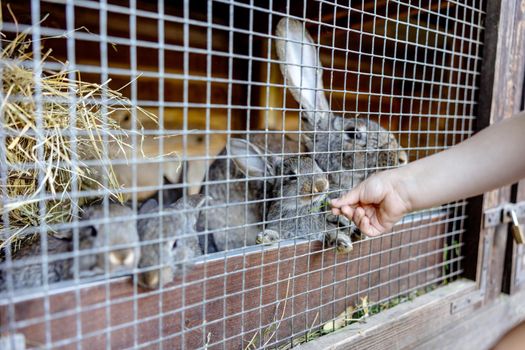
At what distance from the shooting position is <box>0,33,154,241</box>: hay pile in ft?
3.49

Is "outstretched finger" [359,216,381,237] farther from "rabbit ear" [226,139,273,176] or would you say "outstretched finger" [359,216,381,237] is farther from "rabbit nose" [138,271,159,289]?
"rabbit nose" [138,271,159,289]

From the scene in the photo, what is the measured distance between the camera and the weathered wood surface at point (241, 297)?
0.98m

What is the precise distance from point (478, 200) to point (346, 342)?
1.03 meters

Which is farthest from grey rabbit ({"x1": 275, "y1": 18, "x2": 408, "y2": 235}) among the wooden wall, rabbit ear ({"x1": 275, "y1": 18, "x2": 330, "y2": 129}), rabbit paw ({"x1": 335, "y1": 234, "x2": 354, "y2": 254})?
rabbit paw ({"x1": 335, "y1": 234, "x2": 354, "y2": 254})

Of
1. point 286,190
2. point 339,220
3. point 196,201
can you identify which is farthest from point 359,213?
point 286,190

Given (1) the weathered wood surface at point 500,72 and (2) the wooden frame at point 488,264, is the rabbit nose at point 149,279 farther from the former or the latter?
(1) the weathered wood surface at point 500,72

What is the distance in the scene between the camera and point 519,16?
79.0 inches

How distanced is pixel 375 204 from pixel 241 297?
516mm

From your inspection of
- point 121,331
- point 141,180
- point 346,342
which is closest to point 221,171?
point 141,180

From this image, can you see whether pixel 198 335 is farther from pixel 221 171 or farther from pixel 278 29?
pixel 221 171

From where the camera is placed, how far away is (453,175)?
4.05ft

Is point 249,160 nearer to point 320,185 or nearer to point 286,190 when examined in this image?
point 286,190

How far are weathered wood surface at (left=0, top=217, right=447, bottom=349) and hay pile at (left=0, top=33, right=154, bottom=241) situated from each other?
0.89ft

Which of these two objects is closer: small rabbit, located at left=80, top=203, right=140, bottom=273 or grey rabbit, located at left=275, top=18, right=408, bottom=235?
small rabbit, located at left=80, top=203, right=140, bottom=273
